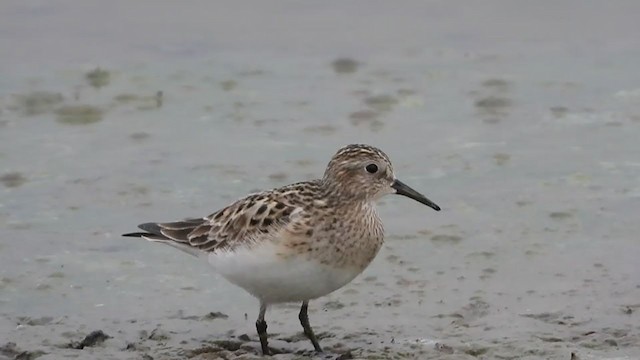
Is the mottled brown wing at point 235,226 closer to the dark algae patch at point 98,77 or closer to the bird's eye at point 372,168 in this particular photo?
the bird's eye at point 372,168

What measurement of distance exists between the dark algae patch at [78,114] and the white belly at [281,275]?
4.59 m

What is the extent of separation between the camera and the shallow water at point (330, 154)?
343 inches

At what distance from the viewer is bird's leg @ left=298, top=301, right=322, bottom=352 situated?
816 centimetres

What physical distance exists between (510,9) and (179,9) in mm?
3563

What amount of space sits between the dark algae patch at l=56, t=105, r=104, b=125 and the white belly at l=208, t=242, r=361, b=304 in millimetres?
4590

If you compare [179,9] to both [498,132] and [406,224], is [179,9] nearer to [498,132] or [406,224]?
[498,132]

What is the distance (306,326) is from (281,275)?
0.46m

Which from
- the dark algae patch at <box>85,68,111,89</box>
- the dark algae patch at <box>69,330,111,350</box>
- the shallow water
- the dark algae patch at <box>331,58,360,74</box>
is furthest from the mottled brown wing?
the dark algae patch at <box>331,58,360,74</box>

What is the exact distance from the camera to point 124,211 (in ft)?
34.7

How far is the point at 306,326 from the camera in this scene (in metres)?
8.31

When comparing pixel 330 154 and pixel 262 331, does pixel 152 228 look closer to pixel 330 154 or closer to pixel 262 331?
pixel 262 331

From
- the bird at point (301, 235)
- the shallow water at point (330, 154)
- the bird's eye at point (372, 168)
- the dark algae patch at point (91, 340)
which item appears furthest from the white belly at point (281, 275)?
the dark algae patch at point (91, 340)

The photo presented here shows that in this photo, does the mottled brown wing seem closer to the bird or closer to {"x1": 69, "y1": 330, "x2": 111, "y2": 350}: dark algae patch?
the bird

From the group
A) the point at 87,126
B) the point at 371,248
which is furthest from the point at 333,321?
the point at 87,126
